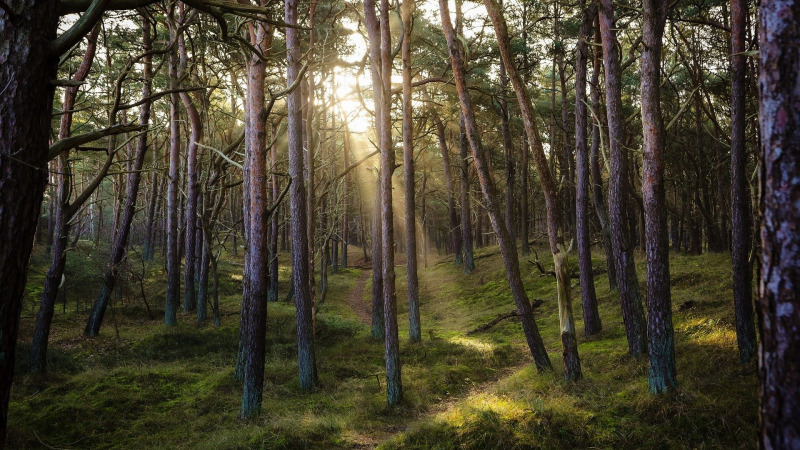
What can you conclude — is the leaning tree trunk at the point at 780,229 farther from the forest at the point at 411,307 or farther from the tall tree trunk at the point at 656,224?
the tall tree trunk at the point at 656,224

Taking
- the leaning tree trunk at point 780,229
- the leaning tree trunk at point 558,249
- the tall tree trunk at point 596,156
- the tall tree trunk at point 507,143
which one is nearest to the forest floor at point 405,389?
the leaning tree trunk at point 558,249

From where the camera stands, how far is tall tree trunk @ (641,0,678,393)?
6.57 meters

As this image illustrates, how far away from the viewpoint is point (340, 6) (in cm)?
1645

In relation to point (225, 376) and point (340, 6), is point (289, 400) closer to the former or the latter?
point (225, 376)

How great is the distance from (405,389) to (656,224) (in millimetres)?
5396

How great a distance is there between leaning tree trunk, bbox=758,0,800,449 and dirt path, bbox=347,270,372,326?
15695mm

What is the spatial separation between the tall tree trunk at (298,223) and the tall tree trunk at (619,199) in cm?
620

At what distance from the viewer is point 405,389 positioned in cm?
894

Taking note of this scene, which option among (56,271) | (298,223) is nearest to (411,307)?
(298,223)

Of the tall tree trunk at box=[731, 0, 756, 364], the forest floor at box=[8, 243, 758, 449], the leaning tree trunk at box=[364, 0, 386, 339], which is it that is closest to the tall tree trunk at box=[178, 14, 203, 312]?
the forest floor at box=[8, 243, 758, 449]

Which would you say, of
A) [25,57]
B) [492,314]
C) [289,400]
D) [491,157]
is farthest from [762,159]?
[491,157]

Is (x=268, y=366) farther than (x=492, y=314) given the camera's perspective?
No

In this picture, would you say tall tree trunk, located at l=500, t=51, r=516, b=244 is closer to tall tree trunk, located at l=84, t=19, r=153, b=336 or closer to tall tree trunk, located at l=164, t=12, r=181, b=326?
tall tree trunk, located at l=164, t=12, r=181, b=326

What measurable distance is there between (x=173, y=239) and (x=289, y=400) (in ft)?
32.5
